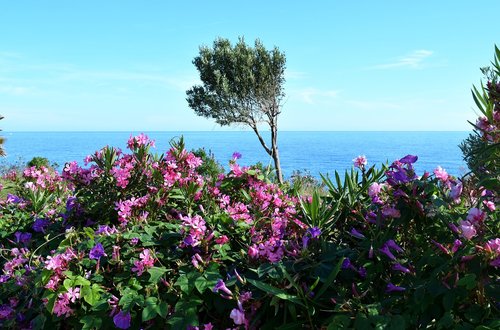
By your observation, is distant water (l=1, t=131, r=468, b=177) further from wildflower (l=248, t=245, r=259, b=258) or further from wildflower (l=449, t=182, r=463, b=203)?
wildflower (l=248, t=245, r=259, b=258)

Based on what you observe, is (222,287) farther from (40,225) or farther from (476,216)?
(40,225)

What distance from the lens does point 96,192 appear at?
9.23 ft

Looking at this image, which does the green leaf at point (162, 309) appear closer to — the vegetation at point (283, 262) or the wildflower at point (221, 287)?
the vegetation at point (283, 262)

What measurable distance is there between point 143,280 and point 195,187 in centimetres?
66

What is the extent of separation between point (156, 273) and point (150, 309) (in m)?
0.16

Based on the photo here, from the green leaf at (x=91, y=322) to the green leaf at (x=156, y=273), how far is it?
263mm

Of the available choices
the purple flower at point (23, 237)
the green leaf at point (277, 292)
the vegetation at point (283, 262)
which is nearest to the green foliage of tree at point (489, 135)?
the vegetation at point (283, 262)

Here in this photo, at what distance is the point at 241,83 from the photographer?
21.0 meters

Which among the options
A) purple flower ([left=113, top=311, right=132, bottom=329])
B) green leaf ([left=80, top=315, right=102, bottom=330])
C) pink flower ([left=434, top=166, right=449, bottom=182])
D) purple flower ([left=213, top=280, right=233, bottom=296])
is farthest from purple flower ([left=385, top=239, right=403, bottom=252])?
green leaf ([left=80, top=315, right=102, bottom=330])

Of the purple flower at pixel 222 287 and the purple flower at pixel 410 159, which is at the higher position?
the purple flower at pixel 410 159

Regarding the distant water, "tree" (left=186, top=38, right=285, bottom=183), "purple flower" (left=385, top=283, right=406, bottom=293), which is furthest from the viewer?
"tree" (left=186, top=38, right=285, bottom=183)

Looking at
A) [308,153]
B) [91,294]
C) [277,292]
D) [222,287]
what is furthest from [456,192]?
[308,153]

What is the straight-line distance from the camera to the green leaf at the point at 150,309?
1.80 metres

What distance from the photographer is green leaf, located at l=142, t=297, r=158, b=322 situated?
5.91 ft
